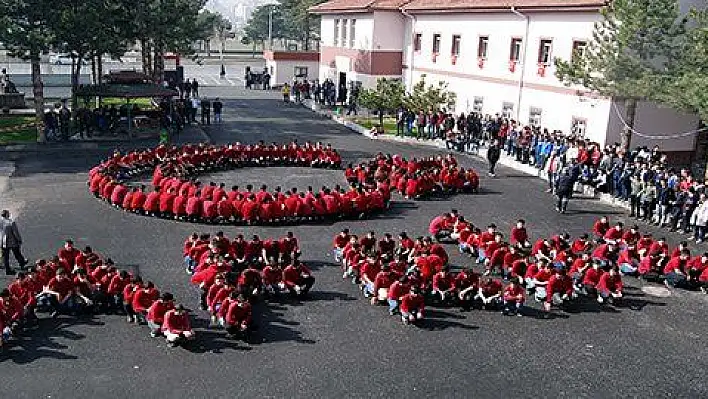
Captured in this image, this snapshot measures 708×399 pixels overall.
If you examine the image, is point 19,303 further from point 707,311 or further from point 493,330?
point 707,311

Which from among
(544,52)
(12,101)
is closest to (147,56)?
(12,101)

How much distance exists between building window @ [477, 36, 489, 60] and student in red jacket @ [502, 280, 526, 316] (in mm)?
26542

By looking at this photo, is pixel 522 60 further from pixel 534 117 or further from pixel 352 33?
pixel 352 33

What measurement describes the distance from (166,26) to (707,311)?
3488cm

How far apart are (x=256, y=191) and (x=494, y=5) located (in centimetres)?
1932

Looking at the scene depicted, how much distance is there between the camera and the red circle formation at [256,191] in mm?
21328

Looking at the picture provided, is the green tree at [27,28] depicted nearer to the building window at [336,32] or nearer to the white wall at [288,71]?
the building window at [336,32]

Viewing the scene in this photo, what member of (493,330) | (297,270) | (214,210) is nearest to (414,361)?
(493,330)

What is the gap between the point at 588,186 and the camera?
2717 cm

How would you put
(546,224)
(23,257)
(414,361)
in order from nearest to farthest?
(414,361) < (23,257) < (546,224)

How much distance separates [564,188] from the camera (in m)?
23.6

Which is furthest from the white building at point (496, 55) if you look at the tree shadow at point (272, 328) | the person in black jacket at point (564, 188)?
the tree shadow at point (272, 328)

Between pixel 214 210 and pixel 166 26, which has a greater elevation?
pixel 166 26

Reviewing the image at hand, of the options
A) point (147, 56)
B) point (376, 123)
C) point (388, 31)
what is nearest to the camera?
point (376, 123)
